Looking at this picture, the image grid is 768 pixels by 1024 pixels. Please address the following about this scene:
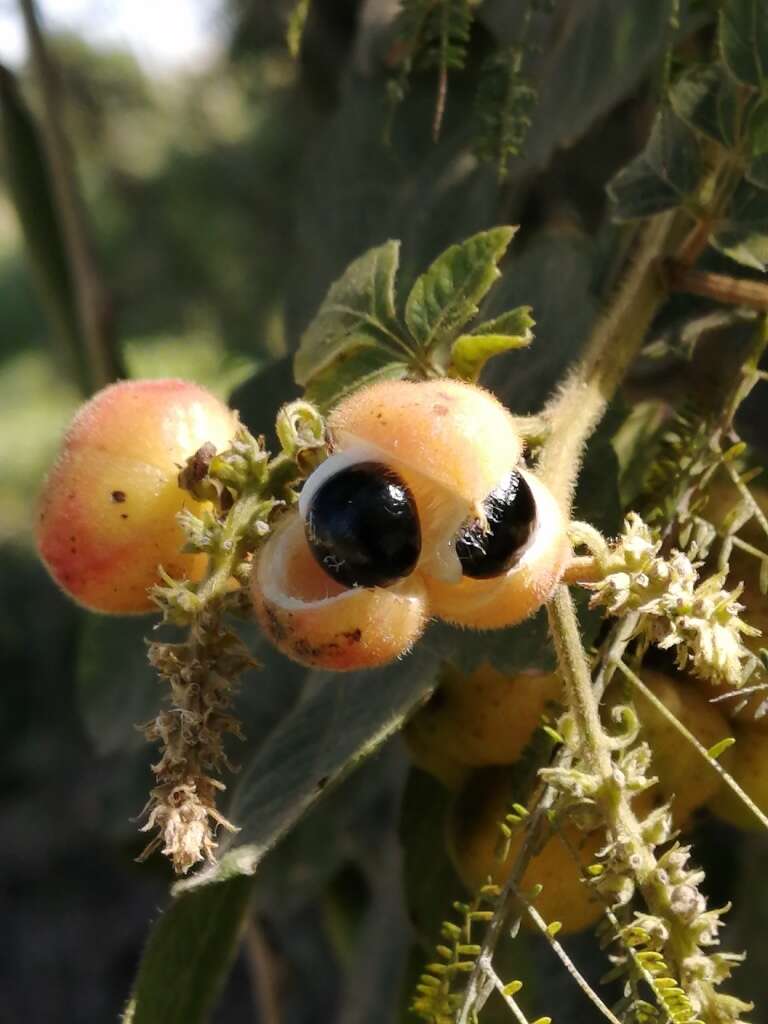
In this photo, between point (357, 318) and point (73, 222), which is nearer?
point (357, 318)

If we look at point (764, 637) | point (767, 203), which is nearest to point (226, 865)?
point (764, 637)

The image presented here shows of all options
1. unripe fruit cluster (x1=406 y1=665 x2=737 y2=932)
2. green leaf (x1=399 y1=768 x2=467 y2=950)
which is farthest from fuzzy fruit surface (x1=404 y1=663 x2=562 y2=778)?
green leaf (x1=399 y1=768 x2=467 y2=950)

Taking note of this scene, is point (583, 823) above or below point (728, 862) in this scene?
above

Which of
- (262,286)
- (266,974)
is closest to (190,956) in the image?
(266,974)

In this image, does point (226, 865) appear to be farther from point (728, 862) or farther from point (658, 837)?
point (728, 862)

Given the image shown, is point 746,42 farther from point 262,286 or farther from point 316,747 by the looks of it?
point 262,286

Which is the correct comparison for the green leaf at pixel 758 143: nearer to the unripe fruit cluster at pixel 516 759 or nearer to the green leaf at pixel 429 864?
the unripe fruit cluster at pixel 516 759

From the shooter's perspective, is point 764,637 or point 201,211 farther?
point 201,211
